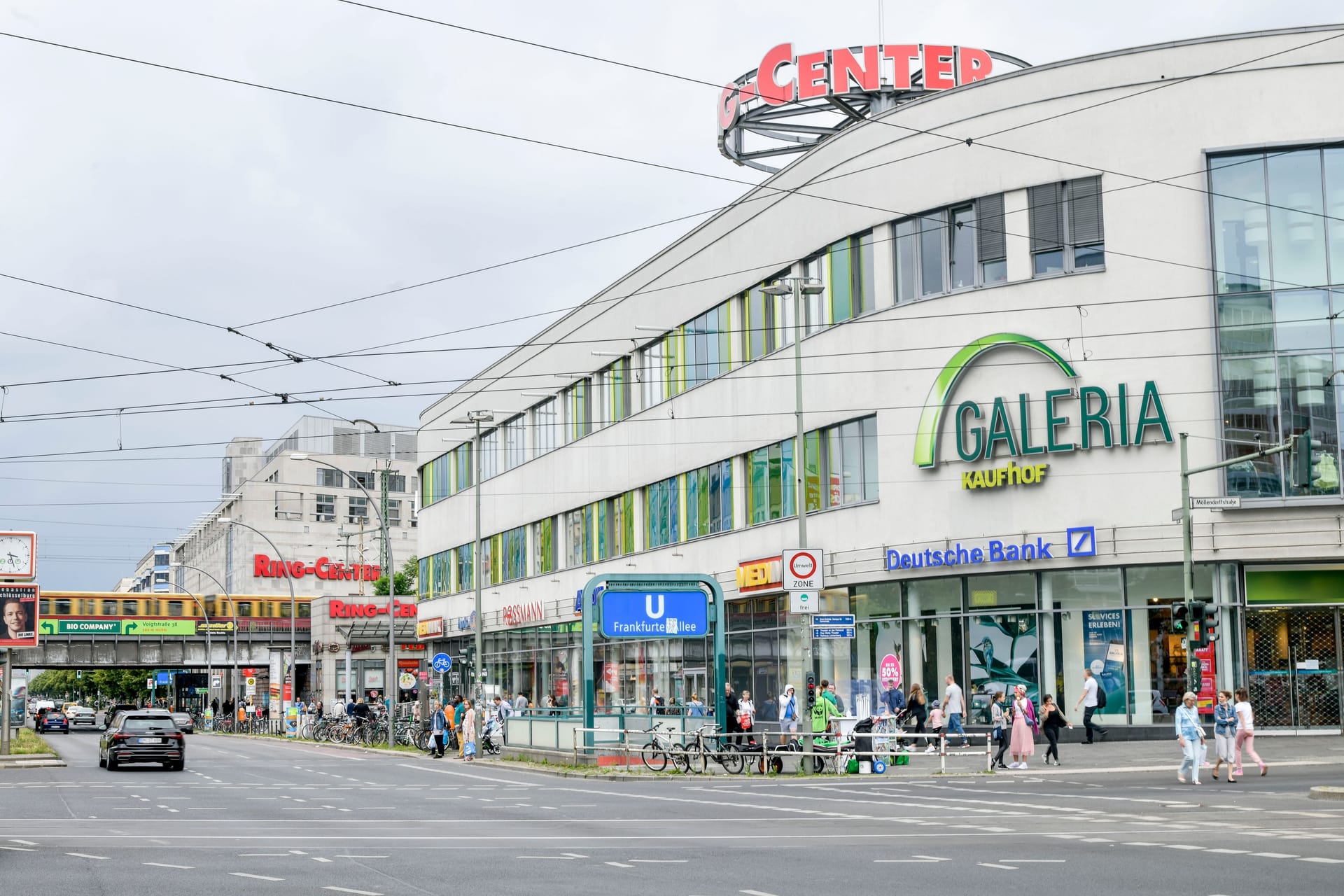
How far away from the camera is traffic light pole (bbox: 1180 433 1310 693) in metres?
31.1

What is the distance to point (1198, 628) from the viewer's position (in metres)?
31.7

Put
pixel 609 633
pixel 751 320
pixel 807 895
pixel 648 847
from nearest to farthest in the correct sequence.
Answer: pixel 807 895
pixel 648 847
pixel 609 633
pixel 751 320

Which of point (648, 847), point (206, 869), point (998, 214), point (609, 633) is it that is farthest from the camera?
Answer: point (998, 214)

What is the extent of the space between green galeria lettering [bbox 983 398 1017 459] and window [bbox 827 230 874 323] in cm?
509

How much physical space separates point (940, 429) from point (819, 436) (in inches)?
204

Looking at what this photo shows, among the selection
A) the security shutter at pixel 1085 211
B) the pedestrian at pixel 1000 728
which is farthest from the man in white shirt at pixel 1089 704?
the security shutter at pixel 1085 211

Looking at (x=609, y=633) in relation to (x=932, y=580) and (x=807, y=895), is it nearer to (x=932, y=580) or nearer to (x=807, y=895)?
(x=932, y=580)

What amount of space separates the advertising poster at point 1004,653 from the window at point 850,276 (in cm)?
875

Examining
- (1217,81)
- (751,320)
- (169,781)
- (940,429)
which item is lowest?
(169,781)

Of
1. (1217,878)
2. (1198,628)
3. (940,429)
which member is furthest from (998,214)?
(1217,878)

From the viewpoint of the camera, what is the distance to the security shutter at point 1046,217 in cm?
3725

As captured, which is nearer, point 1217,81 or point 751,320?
point 1217,81

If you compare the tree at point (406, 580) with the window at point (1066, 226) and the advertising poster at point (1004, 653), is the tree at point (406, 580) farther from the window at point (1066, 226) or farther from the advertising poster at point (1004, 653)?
the window at point (1066, 226)

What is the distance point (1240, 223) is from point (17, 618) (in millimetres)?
31638
